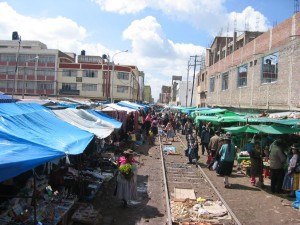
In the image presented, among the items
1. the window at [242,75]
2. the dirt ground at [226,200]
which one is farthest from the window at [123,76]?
the dirt ground at [226,200]

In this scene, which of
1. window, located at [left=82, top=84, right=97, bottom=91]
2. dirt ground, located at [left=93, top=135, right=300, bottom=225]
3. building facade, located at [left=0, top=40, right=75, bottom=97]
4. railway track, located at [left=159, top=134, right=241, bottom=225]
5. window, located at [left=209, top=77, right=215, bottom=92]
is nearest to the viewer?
railway track, located at [left=159, top=134, right=241, bottom=225]

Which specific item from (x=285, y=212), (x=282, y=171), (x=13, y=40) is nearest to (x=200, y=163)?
(x=282, y=171)

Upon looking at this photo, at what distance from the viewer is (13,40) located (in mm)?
82062

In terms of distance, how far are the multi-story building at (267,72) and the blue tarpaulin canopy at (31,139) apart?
13456 millimetres

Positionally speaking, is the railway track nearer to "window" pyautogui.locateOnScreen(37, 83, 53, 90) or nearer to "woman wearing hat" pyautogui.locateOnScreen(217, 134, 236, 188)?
"woman wearing hat" pyautogui.locateOnScreen(217, 134, 236, 188)

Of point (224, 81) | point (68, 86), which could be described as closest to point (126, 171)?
point (224, 81)

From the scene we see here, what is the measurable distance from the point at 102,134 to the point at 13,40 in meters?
Answer: 79.2

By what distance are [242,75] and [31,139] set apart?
2620 centimetres

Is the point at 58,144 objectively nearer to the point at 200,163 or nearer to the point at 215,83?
the point at 200,163

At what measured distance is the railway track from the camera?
29.9ft

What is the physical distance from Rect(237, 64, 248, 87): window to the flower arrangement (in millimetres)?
21218

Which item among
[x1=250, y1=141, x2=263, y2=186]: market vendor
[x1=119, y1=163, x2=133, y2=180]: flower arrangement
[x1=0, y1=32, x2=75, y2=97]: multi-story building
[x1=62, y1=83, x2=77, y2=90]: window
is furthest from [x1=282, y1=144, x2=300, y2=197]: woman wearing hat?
[x1=0, y1=32, x2=75, y2=97]: multi-story building

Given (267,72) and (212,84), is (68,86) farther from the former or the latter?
(267,72)

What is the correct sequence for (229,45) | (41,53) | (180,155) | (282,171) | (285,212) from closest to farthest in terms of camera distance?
1. (285,212)
2. (282,171)
3. (180,155)
4. (229,45)
5. (41,53)
